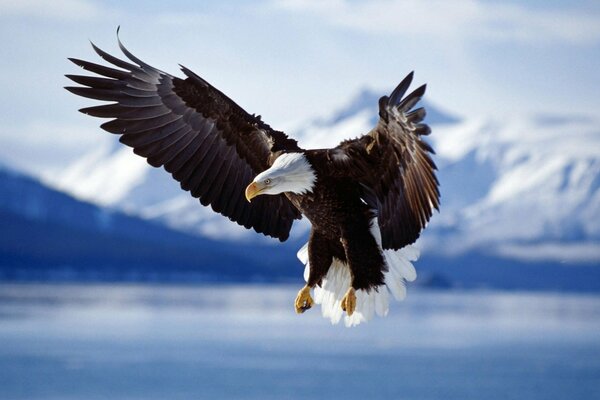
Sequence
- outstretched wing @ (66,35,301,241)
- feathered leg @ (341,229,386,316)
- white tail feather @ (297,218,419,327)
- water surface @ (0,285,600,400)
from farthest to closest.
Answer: water surface @ (0,285,600,400), white tail feather @ (297,218,419,327), outstretched wing @ (66,35,301,241), feathered leg @ (341,229,386,316)

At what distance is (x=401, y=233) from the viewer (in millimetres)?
5102

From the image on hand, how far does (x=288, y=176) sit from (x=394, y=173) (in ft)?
1.46

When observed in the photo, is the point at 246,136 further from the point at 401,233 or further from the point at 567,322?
the point at 567,322

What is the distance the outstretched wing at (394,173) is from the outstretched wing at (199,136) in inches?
17.3

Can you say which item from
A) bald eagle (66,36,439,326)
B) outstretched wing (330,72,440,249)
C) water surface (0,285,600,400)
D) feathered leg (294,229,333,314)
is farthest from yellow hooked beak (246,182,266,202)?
water surface (0,285,600,400)

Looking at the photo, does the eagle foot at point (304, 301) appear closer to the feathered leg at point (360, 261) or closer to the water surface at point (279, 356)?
the feathered leg at point (360, 261)

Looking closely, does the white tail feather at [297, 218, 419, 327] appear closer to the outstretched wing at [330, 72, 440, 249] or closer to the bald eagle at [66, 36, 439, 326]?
the bald eagle at [66, 36, 439, 326]

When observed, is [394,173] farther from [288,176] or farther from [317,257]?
[317,257]

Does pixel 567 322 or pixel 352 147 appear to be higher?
pixel 567 322

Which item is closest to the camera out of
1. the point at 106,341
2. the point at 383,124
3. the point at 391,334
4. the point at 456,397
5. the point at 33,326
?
the point at 383,124

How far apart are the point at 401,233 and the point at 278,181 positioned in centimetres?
56

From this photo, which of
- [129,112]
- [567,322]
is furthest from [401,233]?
[567,322]

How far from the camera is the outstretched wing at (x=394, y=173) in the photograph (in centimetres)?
491

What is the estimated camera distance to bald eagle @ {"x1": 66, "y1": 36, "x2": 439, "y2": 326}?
16.4ft
